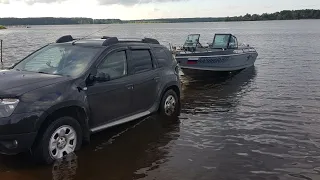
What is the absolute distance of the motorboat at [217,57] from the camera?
15.5 m

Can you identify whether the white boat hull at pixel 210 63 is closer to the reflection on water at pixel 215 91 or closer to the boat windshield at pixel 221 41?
the reflection on water at pixel 215 91

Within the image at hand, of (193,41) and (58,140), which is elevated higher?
(193,41)

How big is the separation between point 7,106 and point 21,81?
1.83 feet

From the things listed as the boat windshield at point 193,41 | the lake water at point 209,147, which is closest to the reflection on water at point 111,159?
the lake water at point 209,147

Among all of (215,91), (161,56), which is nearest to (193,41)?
(215,91)

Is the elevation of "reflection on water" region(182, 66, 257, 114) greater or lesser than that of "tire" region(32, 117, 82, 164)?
lesser

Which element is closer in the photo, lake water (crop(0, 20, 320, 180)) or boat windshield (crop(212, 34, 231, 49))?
lake water (crop(0, 20, 320, 180))

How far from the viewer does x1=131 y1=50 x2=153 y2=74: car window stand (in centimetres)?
719

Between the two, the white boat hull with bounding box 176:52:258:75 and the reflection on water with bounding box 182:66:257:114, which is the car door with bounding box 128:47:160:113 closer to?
the reflection on water with bounding box 182:66:257:114

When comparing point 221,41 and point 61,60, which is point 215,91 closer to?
point 221,41

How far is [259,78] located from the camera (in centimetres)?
1595

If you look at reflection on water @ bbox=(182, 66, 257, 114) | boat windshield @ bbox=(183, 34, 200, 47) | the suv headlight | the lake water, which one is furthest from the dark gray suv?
boat windshield @ bbox=(183, 34, 200, 47)

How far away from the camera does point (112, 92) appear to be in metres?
6.43

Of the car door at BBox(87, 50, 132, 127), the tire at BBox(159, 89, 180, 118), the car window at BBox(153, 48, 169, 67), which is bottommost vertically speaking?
the tire at BBox(159, 89, 180, 118)
